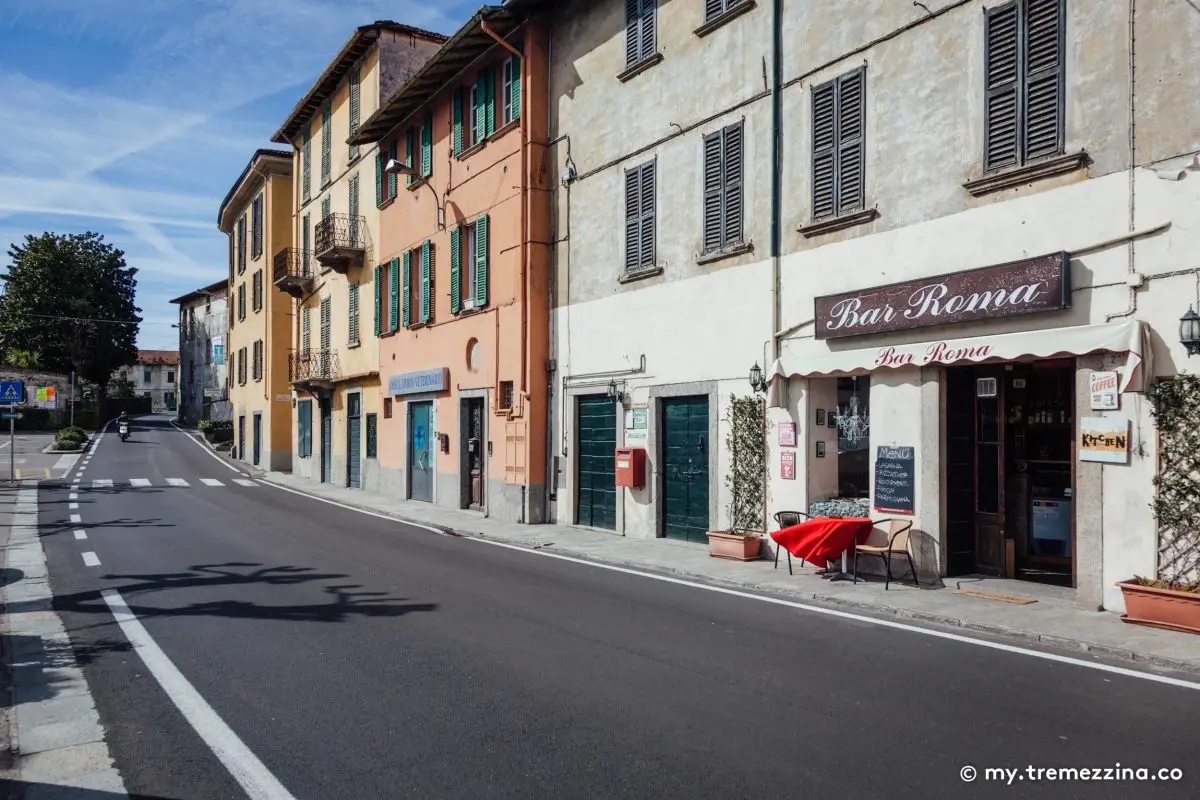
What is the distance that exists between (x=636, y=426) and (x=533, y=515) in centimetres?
347

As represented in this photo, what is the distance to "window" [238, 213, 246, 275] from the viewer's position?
1705 inches

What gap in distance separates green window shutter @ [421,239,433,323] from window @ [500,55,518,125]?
459 centimetres

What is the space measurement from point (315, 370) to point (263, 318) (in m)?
8.53

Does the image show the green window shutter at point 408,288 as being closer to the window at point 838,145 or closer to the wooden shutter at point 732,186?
the wooden shutter at point 732,186

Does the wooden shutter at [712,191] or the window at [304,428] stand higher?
the wooden shutter at [712,191]

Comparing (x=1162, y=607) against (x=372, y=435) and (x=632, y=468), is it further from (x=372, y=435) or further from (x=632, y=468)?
(x=372, y=435)

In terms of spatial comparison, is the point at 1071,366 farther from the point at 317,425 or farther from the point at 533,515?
the point at 317,425

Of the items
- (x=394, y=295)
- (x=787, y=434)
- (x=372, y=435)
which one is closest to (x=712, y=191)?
(x=787, y=434)

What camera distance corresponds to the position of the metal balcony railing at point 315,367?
30172mm

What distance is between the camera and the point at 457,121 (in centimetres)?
2109

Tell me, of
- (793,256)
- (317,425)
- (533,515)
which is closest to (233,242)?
(317,425)

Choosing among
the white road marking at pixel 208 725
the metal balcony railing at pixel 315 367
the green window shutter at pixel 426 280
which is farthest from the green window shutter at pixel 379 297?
the white road marking at pixel 208 725

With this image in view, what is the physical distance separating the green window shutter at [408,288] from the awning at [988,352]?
13.5 meters

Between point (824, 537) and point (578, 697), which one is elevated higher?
point (824, 537)
